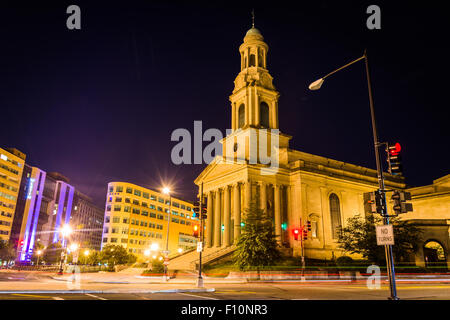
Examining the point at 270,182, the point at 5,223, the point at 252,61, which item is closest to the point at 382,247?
the point at 270,182

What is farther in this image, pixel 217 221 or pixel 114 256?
pixel 114 256

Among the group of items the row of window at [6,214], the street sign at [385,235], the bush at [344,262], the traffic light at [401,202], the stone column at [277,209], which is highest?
the row of window at [6,214]

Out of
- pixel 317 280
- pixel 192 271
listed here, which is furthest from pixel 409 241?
pixel 192 271

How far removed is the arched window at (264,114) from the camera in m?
63.3

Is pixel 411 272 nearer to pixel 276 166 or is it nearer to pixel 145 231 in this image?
pixel 276 166

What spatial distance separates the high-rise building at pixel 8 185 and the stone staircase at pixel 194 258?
251 feet

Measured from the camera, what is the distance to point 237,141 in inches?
2429

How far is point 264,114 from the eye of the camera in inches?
2527

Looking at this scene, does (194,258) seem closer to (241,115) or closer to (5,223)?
Result: (241,115)

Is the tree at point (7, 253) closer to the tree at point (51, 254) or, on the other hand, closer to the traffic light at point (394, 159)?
the tree at point (51, 254)

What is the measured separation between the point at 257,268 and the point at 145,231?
8414 cm

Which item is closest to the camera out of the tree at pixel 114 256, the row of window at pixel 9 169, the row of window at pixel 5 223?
the tree at pixel 114 256

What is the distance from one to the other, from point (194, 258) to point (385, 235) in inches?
1598

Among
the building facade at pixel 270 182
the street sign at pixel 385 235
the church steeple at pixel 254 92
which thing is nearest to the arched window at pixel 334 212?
the building facade at pixel 270 182
